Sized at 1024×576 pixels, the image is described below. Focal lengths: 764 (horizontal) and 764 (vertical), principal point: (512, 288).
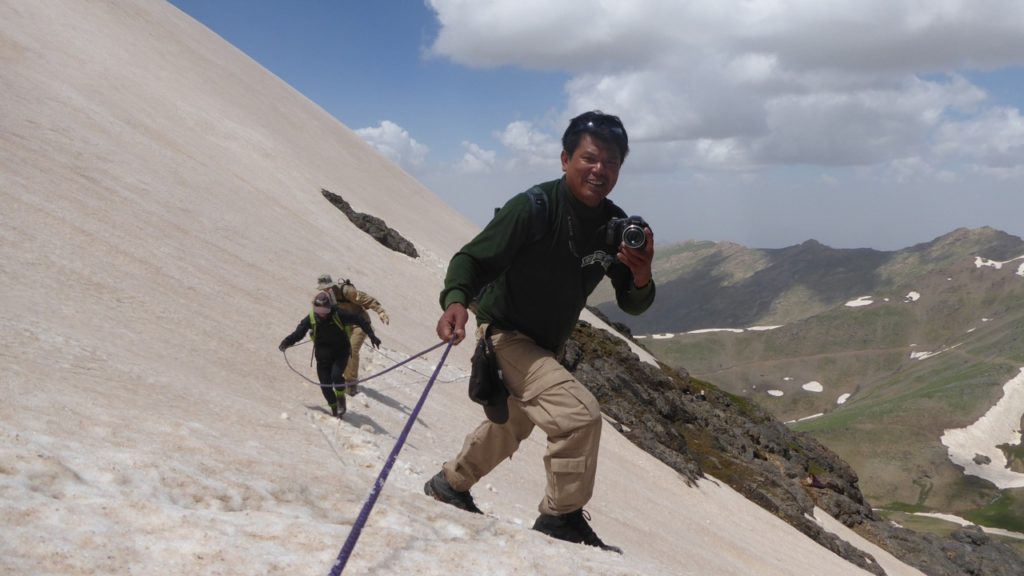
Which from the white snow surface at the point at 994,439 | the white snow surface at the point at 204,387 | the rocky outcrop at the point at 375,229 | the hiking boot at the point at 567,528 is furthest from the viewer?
the white snow surface at the point at 994,439

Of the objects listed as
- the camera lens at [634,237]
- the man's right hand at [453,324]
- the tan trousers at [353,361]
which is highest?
the camera lens at [634,237]

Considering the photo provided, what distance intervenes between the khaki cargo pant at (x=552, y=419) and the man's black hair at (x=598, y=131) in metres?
1.77

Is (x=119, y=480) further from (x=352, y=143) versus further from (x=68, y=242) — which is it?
(x=352, y=143)

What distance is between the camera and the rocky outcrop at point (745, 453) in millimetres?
35719

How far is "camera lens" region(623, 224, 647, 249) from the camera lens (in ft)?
20.4

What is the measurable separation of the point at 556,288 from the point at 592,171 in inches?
41.1

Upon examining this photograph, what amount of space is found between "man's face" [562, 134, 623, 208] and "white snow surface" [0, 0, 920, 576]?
2.90 meters

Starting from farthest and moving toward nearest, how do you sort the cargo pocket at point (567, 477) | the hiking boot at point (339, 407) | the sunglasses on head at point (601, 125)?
the hiking boot at point (339, 407) < the sunglasses on head at point (601, 125) < the cargo pocket at point (567, 477)

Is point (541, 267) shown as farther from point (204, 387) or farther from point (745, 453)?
point (745, 453)

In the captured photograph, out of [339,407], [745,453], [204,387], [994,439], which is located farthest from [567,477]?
[994,439]

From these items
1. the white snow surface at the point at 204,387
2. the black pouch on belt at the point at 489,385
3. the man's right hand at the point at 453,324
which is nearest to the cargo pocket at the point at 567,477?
the white snow surface at the point at 204,387

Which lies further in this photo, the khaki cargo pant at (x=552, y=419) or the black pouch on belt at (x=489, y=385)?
the black pouch on belt at (x=489, y=385)

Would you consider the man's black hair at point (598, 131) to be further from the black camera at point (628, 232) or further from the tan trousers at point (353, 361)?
the tan trousers at point (353, 361)

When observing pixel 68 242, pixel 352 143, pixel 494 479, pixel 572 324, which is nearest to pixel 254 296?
pixel 68 242
